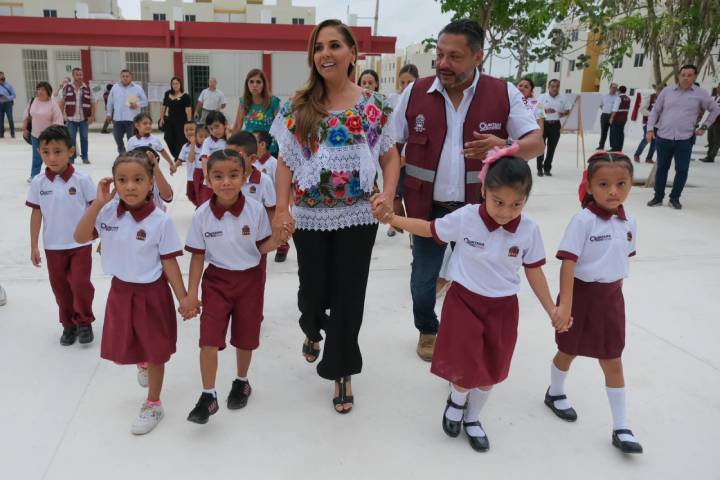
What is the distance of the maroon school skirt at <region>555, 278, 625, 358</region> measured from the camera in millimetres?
2426

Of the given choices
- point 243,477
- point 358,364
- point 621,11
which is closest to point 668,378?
point 358,364

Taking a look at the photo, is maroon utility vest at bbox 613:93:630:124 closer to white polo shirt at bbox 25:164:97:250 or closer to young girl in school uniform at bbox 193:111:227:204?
young girl in school uniform at bbox 193:111:227:204

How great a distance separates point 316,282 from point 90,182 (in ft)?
5.18

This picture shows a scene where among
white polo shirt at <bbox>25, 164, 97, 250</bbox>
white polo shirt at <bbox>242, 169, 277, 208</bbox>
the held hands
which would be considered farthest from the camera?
white polo shirt at <bbox>242, 169, 277, 208</bbox>

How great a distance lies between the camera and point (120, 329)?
246 cm

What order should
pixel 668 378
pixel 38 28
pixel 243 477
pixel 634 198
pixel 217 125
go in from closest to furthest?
pixel 243 477 → pixel 668 378 → pixel 217 125 → pixel 634 198 → pixel 38 28

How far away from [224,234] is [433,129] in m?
1.20

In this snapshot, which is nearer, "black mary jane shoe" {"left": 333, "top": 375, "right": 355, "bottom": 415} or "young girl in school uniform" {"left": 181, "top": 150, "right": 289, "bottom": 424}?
"young girl in school uniform" {"left": 181, "top": 150, "right": 289, "bottom": 424}

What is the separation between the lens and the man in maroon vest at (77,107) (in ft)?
32.5

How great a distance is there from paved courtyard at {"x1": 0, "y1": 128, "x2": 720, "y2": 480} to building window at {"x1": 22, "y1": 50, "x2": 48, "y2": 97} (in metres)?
17.2

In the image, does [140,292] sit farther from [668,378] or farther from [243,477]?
[668,378]

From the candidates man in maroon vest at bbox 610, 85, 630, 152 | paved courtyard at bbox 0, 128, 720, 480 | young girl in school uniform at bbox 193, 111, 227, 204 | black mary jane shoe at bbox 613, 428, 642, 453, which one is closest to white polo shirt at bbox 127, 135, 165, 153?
young girl in school uniform at bbox 193, 111, 227, 204

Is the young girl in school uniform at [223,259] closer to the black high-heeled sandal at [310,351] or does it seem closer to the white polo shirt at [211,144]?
the black high-heeled sandal at [310,351]

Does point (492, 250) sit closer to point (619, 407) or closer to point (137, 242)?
point (619, 407)
